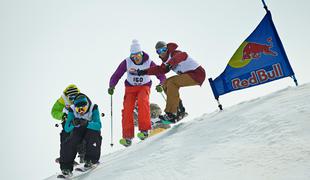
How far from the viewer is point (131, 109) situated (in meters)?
7.64

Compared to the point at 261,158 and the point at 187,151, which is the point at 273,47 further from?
the point at 261,158

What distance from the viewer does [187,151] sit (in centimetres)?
382

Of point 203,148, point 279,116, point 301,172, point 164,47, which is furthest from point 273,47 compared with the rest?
point 301,172

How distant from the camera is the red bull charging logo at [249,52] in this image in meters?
5.97

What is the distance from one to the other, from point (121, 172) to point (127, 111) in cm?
365

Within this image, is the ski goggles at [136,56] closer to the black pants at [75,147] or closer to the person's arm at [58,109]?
the person's arm at [58,109]

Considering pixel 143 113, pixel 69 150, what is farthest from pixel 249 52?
pixel 69 150

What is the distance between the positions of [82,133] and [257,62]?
330 cm

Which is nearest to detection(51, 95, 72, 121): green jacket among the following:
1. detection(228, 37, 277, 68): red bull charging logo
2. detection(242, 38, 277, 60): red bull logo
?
detection(228, 37, 277, 68): red bull charging logo

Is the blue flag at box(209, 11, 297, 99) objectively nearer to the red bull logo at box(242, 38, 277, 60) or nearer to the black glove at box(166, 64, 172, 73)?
the red bull logo at box(242, 38, 277, 60)

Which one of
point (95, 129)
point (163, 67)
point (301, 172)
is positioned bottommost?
point (301, 172)

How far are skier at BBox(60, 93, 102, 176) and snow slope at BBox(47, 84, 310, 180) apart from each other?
3.36 feet

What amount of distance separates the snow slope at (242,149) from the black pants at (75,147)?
1.00 metres

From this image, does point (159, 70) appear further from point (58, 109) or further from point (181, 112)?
point (58, 109)
